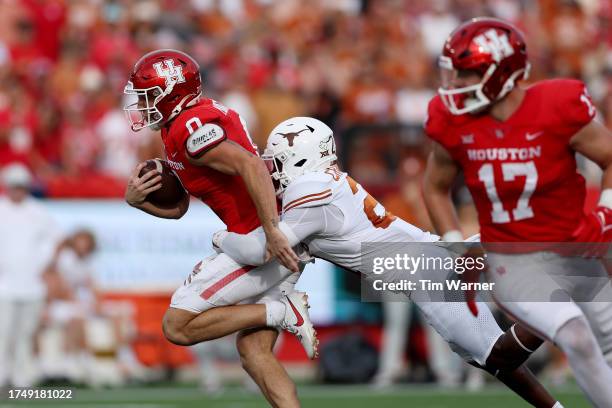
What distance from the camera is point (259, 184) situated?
592cm

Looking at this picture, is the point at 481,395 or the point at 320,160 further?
the point at 481,395

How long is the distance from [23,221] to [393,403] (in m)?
3.54

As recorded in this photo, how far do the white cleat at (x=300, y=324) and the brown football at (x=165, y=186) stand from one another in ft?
2.54

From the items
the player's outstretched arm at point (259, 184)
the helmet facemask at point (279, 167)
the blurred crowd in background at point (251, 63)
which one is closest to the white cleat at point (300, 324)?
the player's outstretched arm at point (259, 184)

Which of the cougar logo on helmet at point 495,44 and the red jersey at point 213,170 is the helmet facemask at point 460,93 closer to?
the cougar logo on helmet at point 495,44

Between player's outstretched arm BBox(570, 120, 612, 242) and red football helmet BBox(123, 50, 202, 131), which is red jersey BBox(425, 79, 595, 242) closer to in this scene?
player's outstretched arm BBox(570, 120, 612, 242)

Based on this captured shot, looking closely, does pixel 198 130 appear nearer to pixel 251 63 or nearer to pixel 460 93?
pixel 460 93

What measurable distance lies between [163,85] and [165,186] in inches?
22.1

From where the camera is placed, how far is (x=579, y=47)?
14508mm

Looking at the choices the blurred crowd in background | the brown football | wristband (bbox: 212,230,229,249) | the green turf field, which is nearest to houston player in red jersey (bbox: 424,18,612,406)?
wristband (bbox: 212,230,229,249)

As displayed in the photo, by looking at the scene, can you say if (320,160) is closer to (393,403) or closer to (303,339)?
(303,339)

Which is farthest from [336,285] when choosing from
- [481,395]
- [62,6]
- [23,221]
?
[62,6]

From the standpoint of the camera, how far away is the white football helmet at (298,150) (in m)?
6.25

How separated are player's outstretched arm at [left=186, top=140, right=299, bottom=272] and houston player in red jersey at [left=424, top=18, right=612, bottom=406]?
0.85 metres
